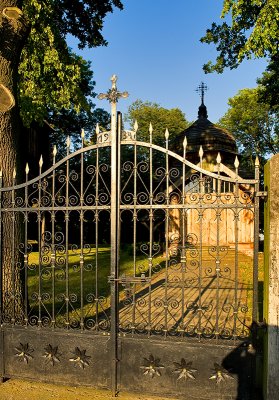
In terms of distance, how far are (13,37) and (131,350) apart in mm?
5287

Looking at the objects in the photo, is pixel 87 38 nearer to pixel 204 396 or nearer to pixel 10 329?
pixel 10 329

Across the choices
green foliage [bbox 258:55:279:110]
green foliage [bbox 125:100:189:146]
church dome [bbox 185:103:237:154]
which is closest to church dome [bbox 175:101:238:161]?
church dome [bbox 185:103:237:154]

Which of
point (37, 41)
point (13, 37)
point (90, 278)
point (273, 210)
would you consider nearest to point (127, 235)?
point (90, 278)

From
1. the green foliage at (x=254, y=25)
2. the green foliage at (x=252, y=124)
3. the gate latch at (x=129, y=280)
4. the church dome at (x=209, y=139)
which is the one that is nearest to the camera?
the gate latch at (x=129, y=280)

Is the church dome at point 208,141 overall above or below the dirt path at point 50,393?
above

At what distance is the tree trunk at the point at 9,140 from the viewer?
573 cm

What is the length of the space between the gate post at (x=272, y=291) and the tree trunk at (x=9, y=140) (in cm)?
360

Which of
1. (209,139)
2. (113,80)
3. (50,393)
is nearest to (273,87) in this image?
(209,139)

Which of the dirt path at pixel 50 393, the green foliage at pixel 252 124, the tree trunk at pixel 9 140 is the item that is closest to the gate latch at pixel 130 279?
the dirt path at pixel 50 393

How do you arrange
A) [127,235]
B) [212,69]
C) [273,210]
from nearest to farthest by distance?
[273,210] < [212,69] < [127,235]

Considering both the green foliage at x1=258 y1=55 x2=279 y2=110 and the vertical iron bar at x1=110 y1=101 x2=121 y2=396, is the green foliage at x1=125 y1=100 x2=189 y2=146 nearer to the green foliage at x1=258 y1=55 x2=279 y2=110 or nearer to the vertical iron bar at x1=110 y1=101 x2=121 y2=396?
the green foliage at x1=258 y1=55 x2=279 y2=110

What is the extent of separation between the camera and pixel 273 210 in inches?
158

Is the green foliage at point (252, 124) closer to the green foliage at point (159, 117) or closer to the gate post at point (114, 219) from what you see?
the green foliage at point (159, 117)

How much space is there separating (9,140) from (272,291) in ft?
15.2
